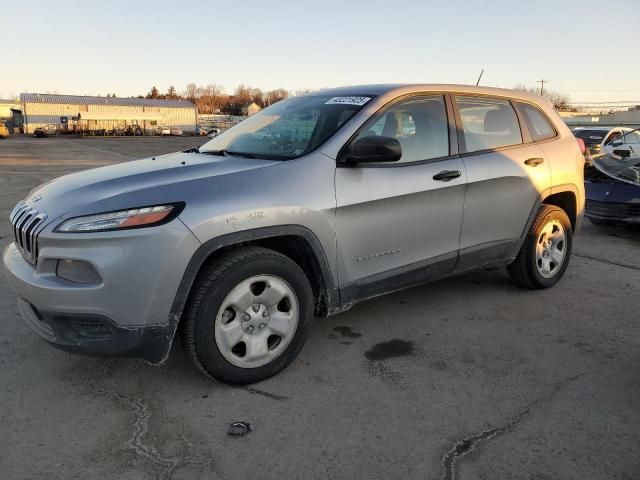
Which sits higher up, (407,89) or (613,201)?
(407,89)

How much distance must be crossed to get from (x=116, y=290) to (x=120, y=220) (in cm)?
35

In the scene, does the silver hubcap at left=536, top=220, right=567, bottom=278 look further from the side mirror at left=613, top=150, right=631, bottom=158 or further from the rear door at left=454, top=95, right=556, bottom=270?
the side mirror at left=613, top=150, right=631, bottom=158

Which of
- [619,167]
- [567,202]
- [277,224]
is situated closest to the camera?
[277,224]

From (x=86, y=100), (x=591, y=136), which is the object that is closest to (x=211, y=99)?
(x=86, y=100)

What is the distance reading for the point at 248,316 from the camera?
297 centimetres

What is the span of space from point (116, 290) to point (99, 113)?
81.3m

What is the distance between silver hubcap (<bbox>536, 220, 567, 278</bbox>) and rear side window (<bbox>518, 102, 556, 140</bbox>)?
0.77m

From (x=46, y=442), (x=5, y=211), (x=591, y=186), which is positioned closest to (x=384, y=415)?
(x=46, y=442)

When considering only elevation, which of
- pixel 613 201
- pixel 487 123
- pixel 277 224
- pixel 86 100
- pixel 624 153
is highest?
pixel 86 100

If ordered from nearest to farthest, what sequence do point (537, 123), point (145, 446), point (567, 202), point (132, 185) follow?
point (145, 446) < point (132, 185) < point (537, 123) < point (567, 202)

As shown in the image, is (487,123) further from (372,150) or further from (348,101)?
(372,150)

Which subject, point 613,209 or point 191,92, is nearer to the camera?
point 613,209

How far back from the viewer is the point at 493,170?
4000 mm

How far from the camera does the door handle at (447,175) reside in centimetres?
365
